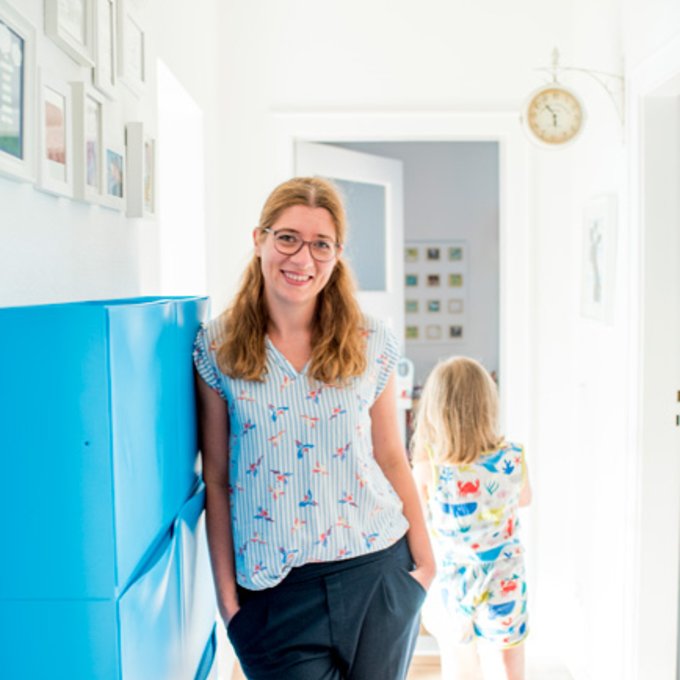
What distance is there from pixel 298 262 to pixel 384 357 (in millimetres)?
278

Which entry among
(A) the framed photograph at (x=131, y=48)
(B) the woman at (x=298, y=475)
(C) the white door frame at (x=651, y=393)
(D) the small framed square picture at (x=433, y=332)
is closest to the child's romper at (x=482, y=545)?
(C) the white door frame at (x=651, y=393)

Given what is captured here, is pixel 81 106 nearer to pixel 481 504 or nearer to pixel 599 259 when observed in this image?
pixel 481 504

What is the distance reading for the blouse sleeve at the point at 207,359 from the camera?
147cm

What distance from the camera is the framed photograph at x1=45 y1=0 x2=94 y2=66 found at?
1.20 metres

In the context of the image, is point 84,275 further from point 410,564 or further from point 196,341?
point 410,564

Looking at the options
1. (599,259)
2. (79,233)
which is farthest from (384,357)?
(599,259)

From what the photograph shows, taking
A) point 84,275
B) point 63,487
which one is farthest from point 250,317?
point 63,487

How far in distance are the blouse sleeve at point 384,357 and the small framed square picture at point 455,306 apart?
12.7 feet

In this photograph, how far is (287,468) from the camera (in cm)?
147

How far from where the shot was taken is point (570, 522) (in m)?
3.40

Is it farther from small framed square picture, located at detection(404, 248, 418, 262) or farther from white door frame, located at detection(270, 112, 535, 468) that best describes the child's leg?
small framed square picture, located at detection(404, 248, 418, 262)

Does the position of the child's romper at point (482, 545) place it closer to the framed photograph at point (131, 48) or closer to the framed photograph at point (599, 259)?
the framed photograph at point (599, 259)

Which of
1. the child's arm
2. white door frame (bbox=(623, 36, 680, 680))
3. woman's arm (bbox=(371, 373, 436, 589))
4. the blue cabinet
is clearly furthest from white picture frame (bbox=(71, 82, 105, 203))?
white door frame (bbox=(623, 36, 680, 680))

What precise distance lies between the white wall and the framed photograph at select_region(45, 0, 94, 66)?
1 centimetres
